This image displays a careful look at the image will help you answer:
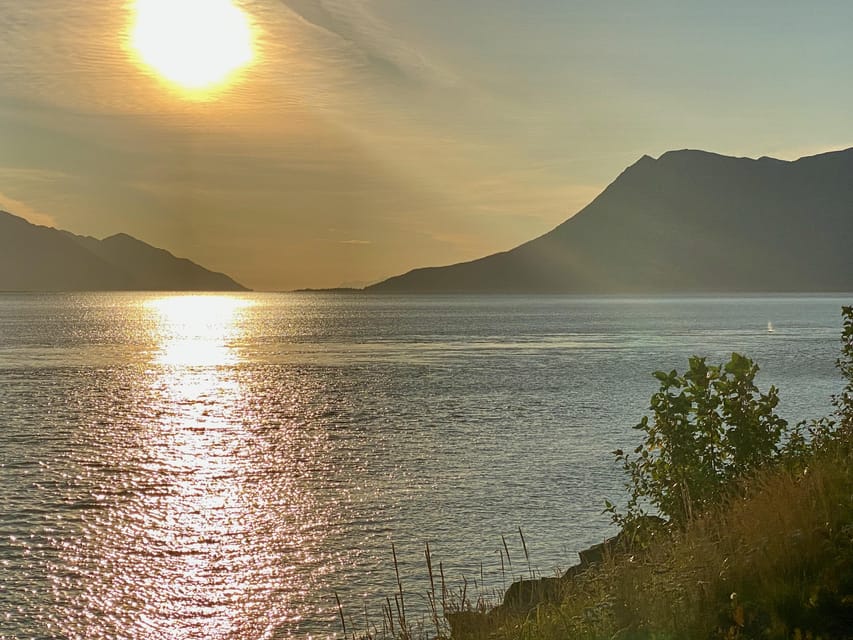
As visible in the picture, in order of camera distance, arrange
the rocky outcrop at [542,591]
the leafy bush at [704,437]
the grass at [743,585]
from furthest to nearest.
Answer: the leafy bush at [704,437] < the rocky outcrop at [542,591] < the grass at [743,585]

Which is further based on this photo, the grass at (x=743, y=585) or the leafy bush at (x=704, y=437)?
the leafy bush at (x=704, y=437)

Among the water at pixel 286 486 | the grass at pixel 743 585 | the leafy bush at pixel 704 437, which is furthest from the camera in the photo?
the water at pixel 286 486

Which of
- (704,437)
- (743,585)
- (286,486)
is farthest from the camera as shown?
(286,486)

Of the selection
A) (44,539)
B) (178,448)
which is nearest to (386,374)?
(178,448)

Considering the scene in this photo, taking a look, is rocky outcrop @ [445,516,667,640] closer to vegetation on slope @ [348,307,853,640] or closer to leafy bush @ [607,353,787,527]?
vegetation on slope @ [348,307,853,640]

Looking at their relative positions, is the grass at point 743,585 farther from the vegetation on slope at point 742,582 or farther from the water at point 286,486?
the water at point 286,486

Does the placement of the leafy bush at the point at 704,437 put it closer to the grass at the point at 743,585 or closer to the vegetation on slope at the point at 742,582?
the vegetation on slope at the point at 742,582

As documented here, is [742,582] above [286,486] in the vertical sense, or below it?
above

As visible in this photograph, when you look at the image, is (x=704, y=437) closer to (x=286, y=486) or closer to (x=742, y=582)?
(x=742, y=582)

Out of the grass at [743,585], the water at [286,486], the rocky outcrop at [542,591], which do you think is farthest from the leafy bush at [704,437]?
the water at [286,486]

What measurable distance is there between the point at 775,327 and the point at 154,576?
596 ft

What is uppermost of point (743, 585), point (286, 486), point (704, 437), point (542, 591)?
point (704, 437)

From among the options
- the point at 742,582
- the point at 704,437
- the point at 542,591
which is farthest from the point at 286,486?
the point at 742,582

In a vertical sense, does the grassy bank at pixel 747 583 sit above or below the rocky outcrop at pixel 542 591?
above
